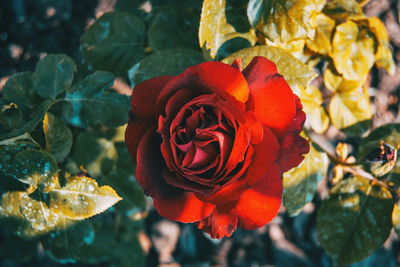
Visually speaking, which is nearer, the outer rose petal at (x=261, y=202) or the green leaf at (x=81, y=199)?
the outer rose petal at (x=261, y=202)

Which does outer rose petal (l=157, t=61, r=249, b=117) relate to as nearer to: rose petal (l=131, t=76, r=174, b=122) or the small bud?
rose petal (l=131, t=76, r=174, b=122)

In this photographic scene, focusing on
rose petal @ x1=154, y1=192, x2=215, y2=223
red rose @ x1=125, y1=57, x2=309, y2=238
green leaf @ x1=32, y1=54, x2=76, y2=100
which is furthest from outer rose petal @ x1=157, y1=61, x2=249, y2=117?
green leaf @ x1=32, y1=54, x2=76, y2=100

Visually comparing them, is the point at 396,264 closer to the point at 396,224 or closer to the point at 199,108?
the point at 396,224

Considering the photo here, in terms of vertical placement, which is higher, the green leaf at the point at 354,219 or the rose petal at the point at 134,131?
the rose petal at the point at 134,131

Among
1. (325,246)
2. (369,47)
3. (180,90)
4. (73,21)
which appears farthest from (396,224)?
(73,21)

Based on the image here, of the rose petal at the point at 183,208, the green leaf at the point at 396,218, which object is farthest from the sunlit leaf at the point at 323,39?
the rose petal at the point at 183,208

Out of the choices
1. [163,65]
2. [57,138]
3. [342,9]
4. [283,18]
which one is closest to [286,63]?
[283,18]

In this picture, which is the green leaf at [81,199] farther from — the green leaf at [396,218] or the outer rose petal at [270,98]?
the green leaf at [396,218]
